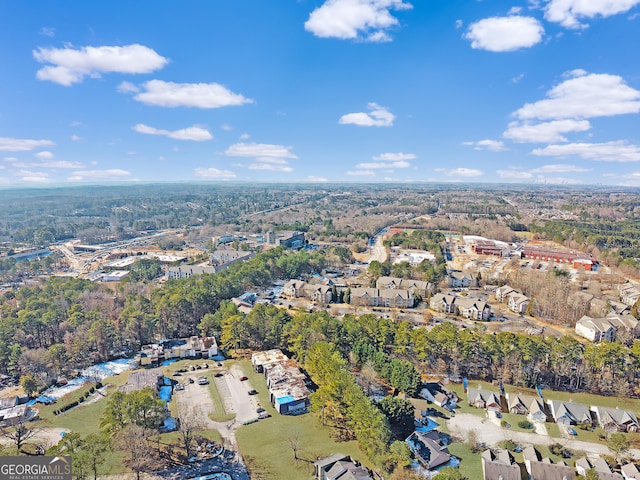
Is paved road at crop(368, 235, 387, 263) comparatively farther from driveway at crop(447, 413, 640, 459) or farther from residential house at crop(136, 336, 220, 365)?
driveway at crop(447, 413, 640, 459)

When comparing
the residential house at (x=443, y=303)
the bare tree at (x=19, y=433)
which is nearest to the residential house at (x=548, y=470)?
the residential house at (x=443, y=303)

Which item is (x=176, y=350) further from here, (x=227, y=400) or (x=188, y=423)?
(x=188, y=423)

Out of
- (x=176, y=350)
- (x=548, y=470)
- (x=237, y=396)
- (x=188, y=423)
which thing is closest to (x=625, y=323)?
(x=548, y=470)

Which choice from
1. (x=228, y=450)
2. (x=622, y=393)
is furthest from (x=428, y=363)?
(x=228, y=450)

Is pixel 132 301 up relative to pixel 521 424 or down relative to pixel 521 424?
up

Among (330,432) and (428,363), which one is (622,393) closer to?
(428,363)
